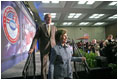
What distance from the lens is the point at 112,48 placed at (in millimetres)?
3705

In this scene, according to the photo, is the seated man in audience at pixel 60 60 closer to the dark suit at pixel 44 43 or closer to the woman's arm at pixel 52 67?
the woman's arm at pixel 52 67

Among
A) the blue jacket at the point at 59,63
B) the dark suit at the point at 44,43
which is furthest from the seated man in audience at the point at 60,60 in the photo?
the dark suit at the point at 44,43

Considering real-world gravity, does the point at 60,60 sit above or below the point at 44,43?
below

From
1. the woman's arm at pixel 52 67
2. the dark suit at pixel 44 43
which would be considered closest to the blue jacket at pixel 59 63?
the woman's arm at pixel 52 67

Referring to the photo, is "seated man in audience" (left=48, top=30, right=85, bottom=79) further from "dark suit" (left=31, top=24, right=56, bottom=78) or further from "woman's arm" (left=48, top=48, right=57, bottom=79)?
"dark suit" (left=31, top=24, right=56, bottom=78)

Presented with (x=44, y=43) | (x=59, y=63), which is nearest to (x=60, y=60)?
(x=59, y=63)

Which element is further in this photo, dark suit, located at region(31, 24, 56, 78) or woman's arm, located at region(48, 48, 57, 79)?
dark suit, located at region(31, 24, 56, 78)

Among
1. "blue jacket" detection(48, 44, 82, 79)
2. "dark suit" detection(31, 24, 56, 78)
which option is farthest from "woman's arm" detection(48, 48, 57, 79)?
"dark suit" detection(31, 24, 56, 78)

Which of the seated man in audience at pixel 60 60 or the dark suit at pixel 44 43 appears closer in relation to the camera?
the seated man in audience at pixel 60 60

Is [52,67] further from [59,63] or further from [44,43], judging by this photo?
[44,43]

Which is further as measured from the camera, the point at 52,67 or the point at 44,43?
the point at 44,43

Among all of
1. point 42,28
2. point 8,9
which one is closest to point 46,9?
point 8,9

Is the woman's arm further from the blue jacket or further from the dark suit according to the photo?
the dark suit

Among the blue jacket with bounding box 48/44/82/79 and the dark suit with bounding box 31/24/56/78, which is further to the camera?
the dark suit with bounding box 31/24/56/78
